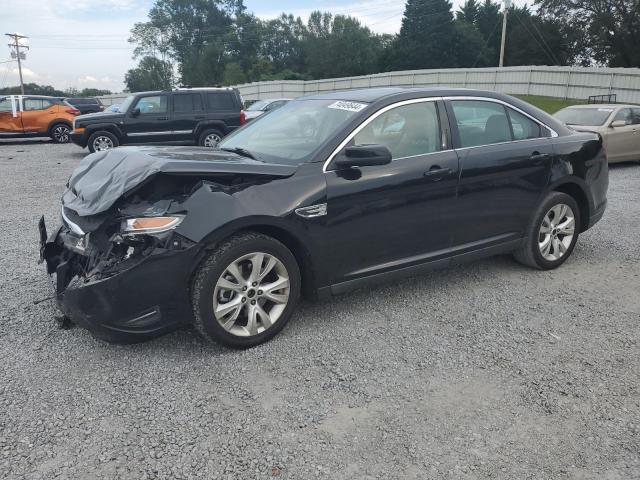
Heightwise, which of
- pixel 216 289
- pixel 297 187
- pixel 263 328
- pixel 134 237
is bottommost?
pixel 263 328

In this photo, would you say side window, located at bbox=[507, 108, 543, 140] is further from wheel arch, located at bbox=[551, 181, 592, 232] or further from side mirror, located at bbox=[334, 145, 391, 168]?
side mirror, located at bbox=[334, 145, 391, 168]

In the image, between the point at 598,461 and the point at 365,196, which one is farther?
the point at 365,196

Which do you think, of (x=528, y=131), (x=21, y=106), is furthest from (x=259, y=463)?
(x=21, y=106)

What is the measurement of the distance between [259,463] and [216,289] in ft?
3.70

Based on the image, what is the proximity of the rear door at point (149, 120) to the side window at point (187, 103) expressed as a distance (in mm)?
242

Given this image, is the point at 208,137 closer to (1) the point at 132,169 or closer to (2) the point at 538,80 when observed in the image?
(1) the point at 132,169

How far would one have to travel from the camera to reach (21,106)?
17.1 m

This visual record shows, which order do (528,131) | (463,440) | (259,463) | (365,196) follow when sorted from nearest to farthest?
1. (259,463)
2. (463,440)
3. (365,196)
4. (528,131)

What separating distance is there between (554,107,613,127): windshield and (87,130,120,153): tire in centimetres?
1116

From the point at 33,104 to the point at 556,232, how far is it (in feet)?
58.8

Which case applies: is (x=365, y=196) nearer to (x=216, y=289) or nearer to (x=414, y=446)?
(x=216, y=289)

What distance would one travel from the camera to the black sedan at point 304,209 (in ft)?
9.96

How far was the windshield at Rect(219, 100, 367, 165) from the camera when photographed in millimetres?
3727

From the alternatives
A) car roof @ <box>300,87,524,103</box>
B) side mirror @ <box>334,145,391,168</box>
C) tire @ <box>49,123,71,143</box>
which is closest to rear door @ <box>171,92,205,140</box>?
tire @ <box>49,123,71,143</box>
